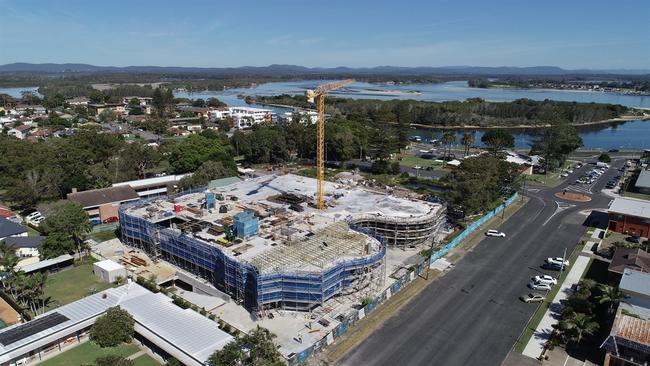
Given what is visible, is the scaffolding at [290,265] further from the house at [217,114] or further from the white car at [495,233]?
the house at [217,114]

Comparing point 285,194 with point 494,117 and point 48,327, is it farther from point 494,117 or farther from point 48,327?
point 494,117

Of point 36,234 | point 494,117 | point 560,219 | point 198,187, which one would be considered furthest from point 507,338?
point 494,117

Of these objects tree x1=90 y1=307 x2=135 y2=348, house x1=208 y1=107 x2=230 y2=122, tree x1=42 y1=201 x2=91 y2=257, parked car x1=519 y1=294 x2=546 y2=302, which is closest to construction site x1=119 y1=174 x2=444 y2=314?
tree x1=42 y1=201 x2=91 y2=257

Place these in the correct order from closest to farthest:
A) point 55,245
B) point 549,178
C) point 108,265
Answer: point 108,265, point 55,245, point 549,178

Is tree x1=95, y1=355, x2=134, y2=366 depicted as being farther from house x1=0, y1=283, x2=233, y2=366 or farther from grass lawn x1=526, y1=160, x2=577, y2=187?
grass lawn x1=526, y1=160, x2=577, y2=187

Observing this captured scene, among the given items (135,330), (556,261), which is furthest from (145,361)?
(556,261)

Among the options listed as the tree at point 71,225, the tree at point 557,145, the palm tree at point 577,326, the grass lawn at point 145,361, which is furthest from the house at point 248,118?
the palm tree at point 577,326

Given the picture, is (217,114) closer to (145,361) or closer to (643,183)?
(643,183)
